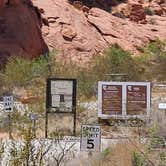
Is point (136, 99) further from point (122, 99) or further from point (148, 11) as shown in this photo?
point (148, 11)

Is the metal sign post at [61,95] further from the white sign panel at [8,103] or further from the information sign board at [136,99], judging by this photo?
the information sign board at [136,99]

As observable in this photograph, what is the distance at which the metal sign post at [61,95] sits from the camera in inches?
580

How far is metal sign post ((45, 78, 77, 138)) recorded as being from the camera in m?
14.7

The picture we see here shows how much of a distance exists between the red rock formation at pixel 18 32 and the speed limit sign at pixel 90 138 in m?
20.7

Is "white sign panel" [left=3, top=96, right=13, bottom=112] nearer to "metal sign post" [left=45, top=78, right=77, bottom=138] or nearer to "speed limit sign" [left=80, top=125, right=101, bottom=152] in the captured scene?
"metal sign post" [left=45, top=78, right=77, bottom=138]

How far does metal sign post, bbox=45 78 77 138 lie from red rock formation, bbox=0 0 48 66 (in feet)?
49.4

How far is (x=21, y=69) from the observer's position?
79.7 feet

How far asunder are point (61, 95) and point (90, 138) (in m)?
5.62

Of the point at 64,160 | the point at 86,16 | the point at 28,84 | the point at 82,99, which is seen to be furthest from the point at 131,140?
the point at 86,16

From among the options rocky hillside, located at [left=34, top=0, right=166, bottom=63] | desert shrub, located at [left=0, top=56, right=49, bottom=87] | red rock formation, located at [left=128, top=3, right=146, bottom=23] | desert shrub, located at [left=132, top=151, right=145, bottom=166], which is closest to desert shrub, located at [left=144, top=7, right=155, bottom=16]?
red rock formation, located at [left=128, top=3, right=146, bottom=23]

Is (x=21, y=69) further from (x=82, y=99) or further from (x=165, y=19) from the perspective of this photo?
(x=165, y=19)

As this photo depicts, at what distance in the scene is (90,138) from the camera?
9195 mm

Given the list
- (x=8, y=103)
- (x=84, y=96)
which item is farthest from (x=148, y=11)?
(x=8, y=103)

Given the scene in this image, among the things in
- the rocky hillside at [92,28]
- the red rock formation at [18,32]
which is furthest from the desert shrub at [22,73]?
the rocky hillside at [92,28]
